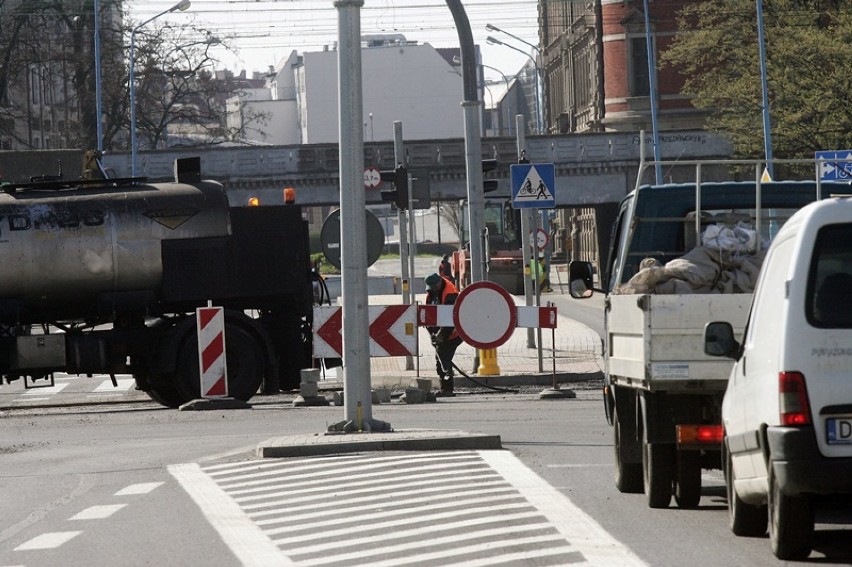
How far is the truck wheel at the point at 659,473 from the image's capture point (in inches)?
436

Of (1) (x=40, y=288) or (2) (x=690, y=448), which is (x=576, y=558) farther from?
(1) (x=40, y=288)

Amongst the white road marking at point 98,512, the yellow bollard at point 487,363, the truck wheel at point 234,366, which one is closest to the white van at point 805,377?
the white road marking at point 98,512

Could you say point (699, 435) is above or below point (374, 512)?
above

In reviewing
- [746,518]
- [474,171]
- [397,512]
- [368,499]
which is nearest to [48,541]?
[397,512]

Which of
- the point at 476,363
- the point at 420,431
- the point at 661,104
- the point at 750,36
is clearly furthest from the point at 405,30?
the point at 420,431

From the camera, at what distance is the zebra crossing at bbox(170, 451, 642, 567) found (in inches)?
367

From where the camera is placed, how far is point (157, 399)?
24.1 metres

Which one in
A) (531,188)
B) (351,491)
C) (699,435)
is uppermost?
(531,188)

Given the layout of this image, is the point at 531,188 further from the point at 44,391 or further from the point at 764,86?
the point at 764,86

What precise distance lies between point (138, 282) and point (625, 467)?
41.6ft

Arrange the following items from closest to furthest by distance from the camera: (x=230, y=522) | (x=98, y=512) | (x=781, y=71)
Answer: (x=230, y=522) < (x=98, y=512) < (x=781, y=71)

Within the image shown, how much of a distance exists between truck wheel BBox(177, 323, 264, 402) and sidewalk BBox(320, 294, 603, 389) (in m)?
2.68

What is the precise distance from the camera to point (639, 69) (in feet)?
291

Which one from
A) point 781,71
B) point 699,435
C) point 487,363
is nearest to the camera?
point 699,435
